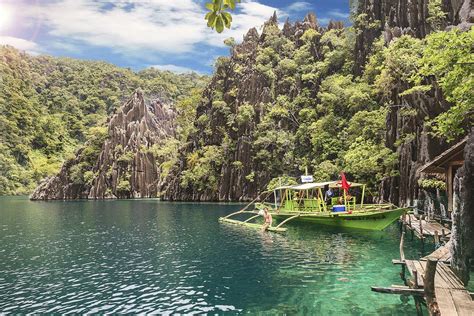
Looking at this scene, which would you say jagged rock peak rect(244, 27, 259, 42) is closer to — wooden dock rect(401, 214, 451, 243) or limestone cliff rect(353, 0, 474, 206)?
limestone cliff rect(353, 0, 474, 206)

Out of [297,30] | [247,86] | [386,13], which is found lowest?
[247,86]

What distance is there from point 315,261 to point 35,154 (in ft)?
442

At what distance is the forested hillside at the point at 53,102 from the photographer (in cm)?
12525

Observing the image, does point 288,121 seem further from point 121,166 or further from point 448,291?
point 448,291

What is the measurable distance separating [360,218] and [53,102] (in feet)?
506

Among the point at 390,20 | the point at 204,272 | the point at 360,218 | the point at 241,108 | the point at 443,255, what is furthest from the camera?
the point at 241,108

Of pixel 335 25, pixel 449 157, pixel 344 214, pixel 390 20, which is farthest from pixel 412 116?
pixel 335 25

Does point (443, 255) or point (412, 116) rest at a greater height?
point (412, 116)

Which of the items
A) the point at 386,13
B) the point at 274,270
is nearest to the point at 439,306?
the point at 274,270

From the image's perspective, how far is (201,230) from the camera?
114 feet

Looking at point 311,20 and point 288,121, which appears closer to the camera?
point 288,121

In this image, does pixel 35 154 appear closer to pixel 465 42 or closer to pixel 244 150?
pixel 244 150

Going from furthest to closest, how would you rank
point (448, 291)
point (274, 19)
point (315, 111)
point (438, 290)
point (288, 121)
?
point (274, 19), point (288, 121), point (315, 111), point (438, 290), point (448, 291)

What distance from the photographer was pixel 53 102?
15625cm
